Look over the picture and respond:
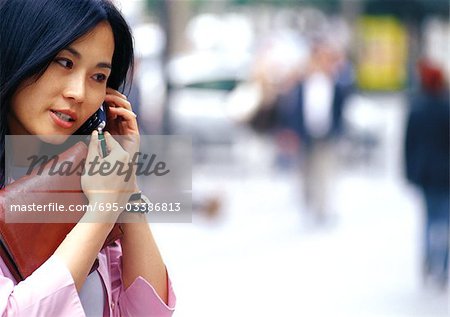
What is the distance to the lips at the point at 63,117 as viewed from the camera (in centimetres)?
191

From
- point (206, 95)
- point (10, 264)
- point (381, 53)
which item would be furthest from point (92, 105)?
point (381, 53)

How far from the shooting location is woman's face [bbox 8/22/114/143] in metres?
1.89

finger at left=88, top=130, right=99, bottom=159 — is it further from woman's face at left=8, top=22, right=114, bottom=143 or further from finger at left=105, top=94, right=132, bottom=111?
finger at left=105, top=94, right=132, bottom=111

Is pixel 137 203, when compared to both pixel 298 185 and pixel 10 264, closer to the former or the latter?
pixel 10 264

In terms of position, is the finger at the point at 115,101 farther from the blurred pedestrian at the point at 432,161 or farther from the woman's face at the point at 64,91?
the blurred pedestrian at the point at 432,161

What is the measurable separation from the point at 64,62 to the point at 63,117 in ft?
0.32

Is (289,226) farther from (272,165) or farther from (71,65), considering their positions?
(71,65)

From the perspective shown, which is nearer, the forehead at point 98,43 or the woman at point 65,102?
the woman at point 65,102

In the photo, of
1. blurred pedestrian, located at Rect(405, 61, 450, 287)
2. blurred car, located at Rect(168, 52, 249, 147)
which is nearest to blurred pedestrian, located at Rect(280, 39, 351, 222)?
blurred car, located at Rect(168, 52, 249, 147)

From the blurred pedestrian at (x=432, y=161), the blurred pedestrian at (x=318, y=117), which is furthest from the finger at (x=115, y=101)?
the blurred pedestrian at (x=318, y=117)

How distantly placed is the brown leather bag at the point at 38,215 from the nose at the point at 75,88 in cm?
8

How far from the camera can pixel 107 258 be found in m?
Result: 2.11

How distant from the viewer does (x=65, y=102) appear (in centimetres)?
190

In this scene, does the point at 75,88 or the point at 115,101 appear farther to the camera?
the point at 115,101
